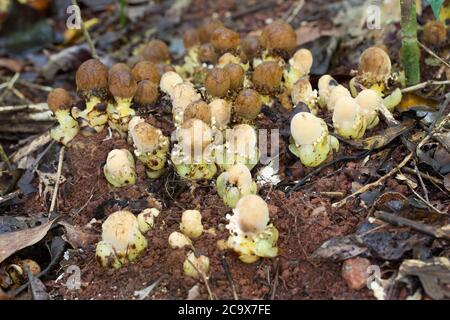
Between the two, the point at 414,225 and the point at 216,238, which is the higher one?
the point at 414,225

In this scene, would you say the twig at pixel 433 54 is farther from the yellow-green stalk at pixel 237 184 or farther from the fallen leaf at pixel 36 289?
the fallen leaf at pixel 36 289

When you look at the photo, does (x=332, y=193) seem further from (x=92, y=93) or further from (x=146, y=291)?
(x=92, y=93)

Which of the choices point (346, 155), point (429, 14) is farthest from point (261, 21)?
point (346, 155)

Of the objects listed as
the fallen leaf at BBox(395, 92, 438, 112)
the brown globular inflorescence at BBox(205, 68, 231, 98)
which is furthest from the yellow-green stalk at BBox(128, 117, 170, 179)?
the fallen leaf at BBox(395, 92, 438, 112)

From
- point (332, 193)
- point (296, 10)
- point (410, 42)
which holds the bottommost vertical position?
point (332, 193)

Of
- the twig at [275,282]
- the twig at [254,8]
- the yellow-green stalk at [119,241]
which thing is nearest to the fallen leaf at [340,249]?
the twig at [275,282]

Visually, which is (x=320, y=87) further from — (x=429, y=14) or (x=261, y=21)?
(x=261, y=21)

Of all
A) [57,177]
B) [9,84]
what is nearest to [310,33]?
[57,177]
